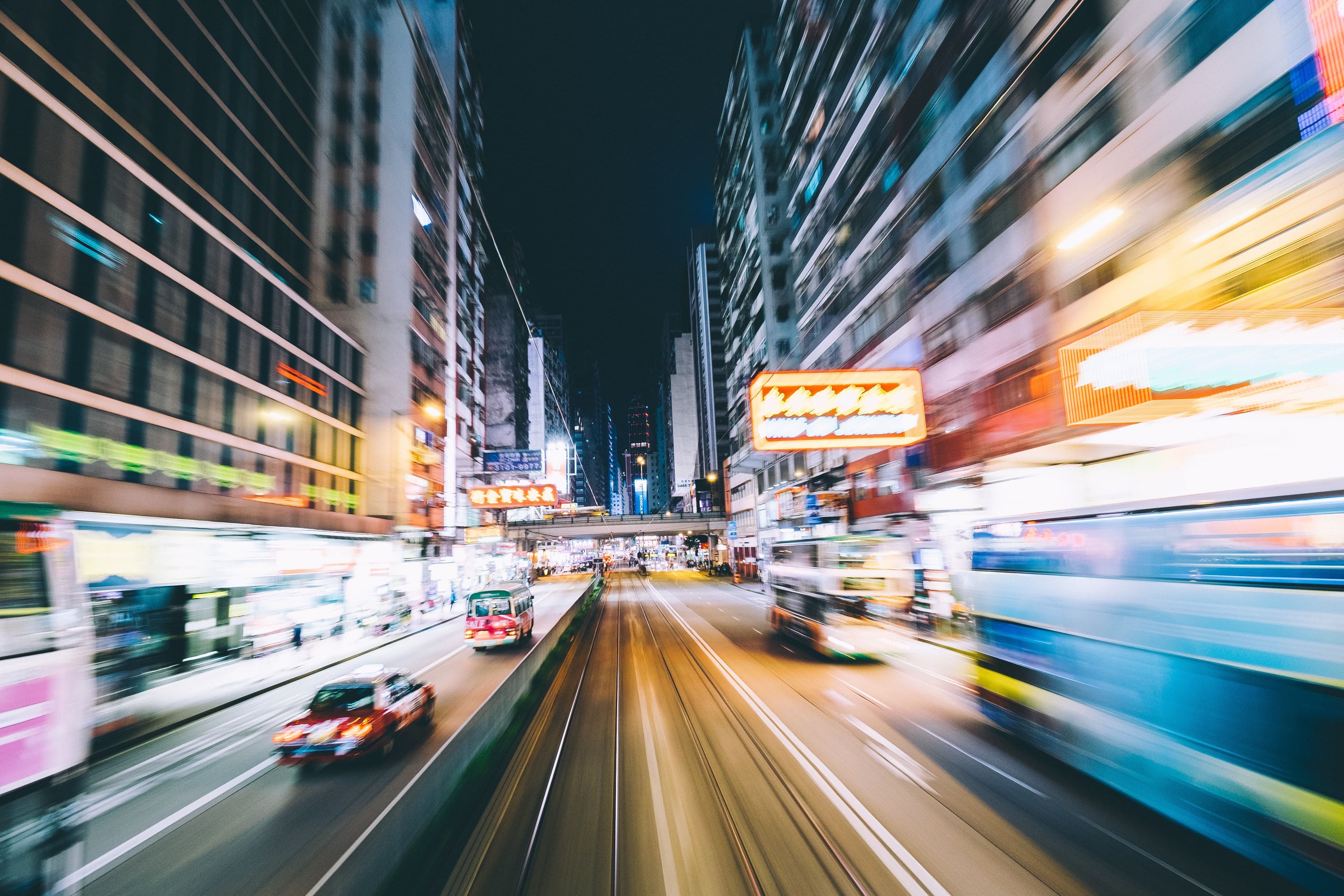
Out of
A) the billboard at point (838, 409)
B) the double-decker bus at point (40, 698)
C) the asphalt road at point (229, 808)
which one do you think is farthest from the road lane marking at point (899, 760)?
the double-decker bus at point (40, 698)

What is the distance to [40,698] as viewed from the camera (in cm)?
401

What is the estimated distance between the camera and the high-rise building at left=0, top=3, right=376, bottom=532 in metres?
13.0

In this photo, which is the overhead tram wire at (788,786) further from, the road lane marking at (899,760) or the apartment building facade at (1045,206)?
the apartment building facade at (1045,206)

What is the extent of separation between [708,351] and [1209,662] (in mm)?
80474

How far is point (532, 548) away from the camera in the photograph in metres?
63.9

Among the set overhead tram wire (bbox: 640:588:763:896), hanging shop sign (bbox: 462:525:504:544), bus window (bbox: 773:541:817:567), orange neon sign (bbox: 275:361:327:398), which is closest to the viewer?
overhead tram wire (bbox: 640:588:763:896)

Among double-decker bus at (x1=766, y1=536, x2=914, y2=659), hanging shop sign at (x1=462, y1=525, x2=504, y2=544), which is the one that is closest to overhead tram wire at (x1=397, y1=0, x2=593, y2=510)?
hanging shop sign at (x1=462, y1=525, x2=504, y2=544)

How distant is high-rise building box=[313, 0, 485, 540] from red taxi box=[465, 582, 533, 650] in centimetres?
1380

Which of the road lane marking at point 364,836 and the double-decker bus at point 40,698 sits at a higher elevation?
the double-decker bus at point 40,698

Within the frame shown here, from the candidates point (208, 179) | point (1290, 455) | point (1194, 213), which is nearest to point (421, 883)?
point (1290, 455)

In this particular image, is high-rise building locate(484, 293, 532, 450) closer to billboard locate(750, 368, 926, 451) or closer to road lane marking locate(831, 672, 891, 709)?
billboard locate(750, 368, 926, 451)

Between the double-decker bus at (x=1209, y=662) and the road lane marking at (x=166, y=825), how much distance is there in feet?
33.1

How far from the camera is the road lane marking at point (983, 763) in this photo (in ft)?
22.8

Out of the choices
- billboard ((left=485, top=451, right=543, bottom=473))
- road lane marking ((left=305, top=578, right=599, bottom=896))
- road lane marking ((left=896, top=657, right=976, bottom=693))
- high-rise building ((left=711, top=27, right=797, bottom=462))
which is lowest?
road lane marking ((left=896, top=657, right=976, bottom=693))
